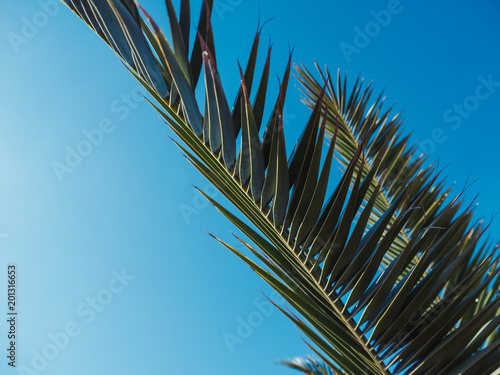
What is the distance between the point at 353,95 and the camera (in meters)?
3.21

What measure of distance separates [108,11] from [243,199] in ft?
2.37

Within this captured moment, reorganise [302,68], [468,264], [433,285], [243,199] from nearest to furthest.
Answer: [433,285] → [243,199] → [468,264] → [302,68]

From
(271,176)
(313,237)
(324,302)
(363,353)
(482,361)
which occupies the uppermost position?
(271,176)

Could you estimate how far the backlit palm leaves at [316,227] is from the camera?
3.30ft

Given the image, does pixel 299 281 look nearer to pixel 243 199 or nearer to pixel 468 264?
pixel 243 199

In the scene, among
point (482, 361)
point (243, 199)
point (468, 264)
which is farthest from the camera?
point (468, 264)

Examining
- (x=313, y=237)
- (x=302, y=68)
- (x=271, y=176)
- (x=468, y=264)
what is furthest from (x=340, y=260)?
(x=302, y=68)

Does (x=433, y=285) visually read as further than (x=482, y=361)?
Yes

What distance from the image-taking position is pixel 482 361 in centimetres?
91

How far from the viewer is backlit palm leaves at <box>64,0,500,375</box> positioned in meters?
1.01

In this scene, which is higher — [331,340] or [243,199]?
[243,199]

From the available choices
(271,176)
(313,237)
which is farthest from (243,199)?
(313,237)

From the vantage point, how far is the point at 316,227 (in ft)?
3.84

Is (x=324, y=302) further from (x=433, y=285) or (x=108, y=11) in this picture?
(x=108, y=11)
